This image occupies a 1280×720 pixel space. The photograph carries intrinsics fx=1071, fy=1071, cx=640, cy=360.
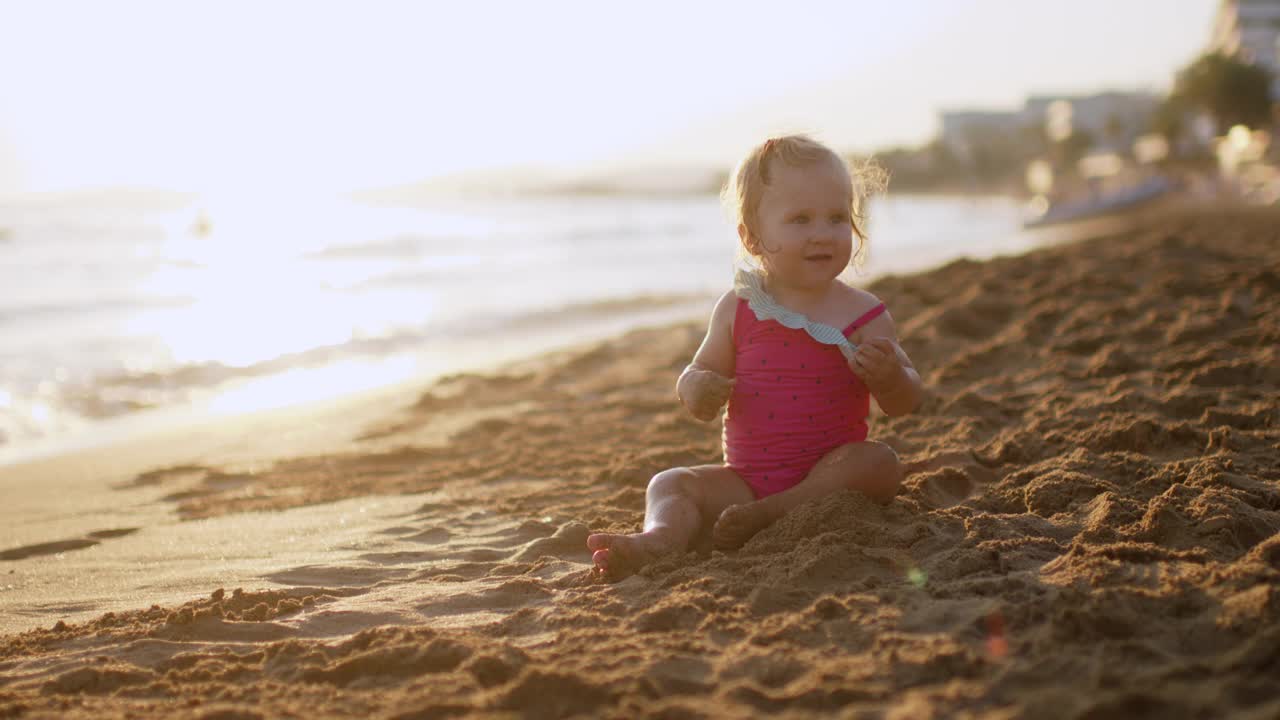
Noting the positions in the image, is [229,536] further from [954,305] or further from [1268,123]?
[1268,123]

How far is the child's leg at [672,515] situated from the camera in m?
2.63

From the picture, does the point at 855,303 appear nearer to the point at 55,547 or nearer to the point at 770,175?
the point at 770,175

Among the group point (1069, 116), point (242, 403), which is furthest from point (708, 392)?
point (1069, 116)

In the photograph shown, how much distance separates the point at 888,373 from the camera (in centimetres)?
271

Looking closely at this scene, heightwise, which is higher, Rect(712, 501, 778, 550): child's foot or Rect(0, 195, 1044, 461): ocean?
Rect(0, 195, 1044, 461): ocean

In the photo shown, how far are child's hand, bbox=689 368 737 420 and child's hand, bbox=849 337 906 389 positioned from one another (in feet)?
1.09

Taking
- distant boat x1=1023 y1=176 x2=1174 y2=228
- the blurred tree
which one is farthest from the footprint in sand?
the blurred tree

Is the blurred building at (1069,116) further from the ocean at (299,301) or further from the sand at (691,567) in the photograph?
the sand at (691,567)

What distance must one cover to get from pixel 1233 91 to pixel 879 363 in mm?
42446

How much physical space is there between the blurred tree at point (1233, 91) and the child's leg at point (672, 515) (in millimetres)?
42437

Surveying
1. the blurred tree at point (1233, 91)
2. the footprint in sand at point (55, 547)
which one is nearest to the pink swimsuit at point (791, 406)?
the footprint in sand at point (55, 547)

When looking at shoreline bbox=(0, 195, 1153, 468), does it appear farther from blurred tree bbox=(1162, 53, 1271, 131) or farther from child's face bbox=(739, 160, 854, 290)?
blurred tree bbox=(1162, 53, 1271, 131)

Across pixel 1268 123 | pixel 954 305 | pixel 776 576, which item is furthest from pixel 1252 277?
pixel 1268 123

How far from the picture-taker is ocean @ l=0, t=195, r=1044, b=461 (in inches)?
291
